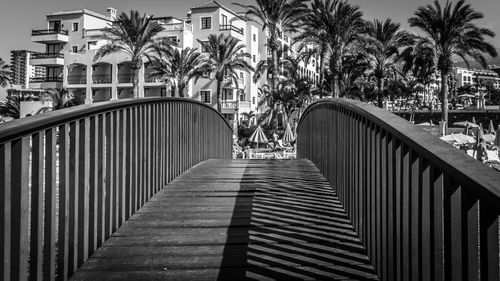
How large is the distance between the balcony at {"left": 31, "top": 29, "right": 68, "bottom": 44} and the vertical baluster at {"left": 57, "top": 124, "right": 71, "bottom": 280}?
237 feet

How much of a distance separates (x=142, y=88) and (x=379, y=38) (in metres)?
28.8

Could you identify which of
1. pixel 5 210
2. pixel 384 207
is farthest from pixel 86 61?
pixel 5 210

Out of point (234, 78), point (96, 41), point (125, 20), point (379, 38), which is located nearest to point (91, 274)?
point (125, 20)

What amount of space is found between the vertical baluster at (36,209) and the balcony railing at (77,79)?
64004 millimetres

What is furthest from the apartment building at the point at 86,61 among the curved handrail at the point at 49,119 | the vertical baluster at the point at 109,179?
the curved handrail at the point at 49,119

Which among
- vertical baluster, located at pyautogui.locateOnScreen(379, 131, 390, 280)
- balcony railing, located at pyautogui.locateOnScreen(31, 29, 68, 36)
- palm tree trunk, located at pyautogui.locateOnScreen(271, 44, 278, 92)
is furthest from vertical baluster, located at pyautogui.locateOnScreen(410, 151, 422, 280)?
balcony railing, located at pyautogui.locateOnScreen(31, 29, 68, 36)

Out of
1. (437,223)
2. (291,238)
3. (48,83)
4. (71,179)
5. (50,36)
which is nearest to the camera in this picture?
(437,223)

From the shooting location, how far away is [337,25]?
39.5m

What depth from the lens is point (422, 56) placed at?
4238 cm

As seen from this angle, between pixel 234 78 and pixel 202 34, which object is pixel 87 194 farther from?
pixel 202 34

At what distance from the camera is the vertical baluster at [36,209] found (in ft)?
8.71

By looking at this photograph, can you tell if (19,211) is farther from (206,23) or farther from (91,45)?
(91,45)

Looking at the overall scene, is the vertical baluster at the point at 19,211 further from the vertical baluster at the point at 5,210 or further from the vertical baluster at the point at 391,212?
the vertical baluster at the point at 391,212

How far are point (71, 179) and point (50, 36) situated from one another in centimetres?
7330
